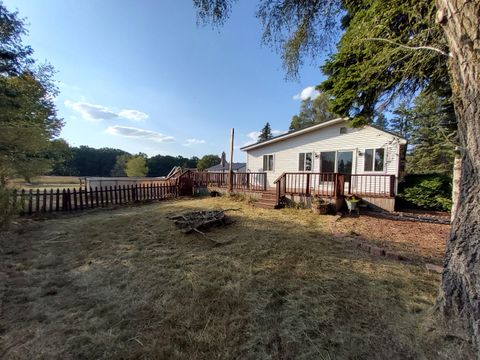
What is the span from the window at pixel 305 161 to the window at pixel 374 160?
2.79 metres

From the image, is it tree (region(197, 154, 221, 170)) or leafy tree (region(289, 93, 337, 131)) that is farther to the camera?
tree (region(197, 154, 221, 170))

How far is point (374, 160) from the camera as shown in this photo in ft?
32.1

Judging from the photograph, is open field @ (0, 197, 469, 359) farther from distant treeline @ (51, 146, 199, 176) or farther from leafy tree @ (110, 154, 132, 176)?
leafy tree @ (110, 154, 132, 176)

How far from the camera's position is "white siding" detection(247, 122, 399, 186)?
9.25m

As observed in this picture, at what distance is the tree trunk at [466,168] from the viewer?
191 centimetres

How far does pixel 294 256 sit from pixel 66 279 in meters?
3.74

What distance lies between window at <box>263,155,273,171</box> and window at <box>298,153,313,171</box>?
201cm

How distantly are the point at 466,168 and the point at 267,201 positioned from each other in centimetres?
727

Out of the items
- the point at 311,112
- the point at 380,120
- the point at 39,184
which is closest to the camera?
the point at 380,120

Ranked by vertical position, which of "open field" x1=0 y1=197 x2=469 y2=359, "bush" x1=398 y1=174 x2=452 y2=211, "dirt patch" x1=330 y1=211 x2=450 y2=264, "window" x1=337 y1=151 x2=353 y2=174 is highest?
"window" x1=337 y1=151 x2=353 y2=174

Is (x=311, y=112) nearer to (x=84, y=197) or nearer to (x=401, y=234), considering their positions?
(x=401, y=234)

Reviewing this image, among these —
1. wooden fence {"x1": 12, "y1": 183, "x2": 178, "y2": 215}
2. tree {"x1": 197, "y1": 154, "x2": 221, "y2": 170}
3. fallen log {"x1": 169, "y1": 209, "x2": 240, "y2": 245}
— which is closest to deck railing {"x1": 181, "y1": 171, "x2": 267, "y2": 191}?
wooden fence {"x1": 12, "y1": 183, "x2": 178, "y2": 215}

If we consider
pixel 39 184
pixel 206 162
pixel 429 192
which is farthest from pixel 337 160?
pixel 206 162

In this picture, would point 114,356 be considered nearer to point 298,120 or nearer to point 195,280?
point 195,280
